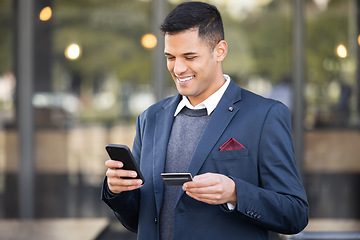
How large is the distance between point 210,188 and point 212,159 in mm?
188

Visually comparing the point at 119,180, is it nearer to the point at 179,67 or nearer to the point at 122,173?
the point at 122,173

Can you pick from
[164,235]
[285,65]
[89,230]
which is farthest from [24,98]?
[164,235]

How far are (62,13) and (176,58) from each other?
4076 mm

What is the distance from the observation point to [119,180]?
5.26 ft

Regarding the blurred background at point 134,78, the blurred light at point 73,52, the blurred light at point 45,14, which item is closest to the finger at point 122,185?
the blurred background at point 134,78

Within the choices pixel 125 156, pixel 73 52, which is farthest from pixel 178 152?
pixel 73 52

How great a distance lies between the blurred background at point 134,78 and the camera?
5352 mm

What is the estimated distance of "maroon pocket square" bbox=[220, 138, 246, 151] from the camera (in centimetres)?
158

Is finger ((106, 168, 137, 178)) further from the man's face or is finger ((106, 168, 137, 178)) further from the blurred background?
the blurred background

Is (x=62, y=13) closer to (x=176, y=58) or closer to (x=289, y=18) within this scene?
(x=289, y=18)

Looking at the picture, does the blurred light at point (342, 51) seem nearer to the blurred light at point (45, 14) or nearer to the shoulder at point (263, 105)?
the blurred light at point (45, 14)

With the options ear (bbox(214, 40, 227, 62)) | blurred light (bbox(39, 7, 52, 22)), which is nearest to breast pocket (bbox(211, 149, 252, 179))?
ear (bbox(214, 40, 227, 62))

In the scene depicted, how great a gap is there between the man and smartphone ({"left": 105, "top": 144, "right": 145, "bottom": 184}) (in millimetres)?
23

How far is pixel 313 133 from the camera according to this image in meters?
5.45
